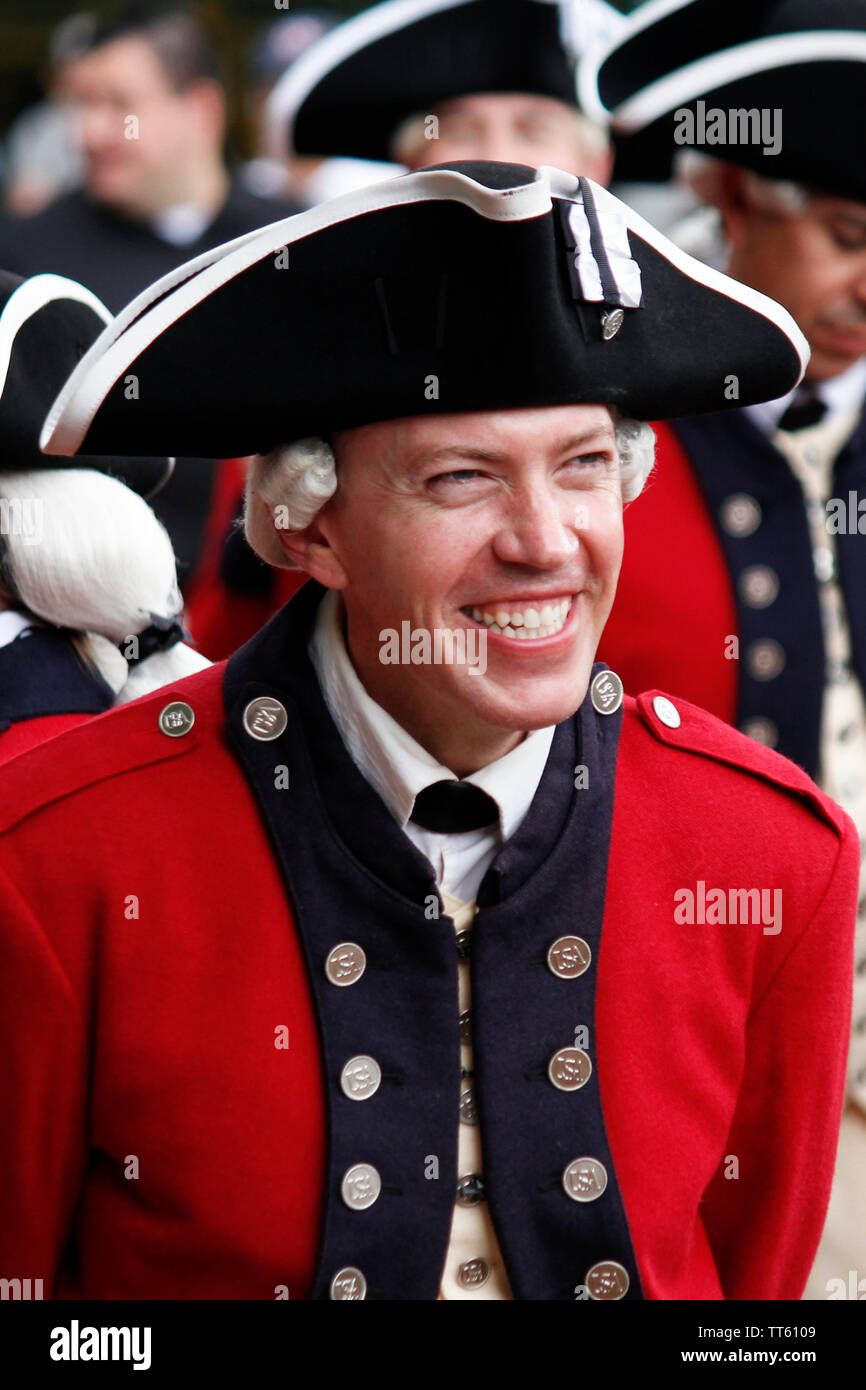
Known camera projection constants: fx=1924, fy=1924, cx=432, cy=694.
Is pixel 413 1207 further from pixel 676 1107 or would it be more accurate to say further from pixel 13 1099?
pixel 13 1099

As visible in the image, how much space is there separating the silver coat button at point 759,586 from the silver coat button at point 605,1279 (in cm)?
184

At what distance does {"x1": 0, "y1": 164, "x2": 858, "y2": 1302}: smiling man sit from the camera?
261 cm

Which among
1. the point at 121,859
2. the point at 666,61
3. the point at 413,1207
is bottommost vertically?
the point at 413,1207

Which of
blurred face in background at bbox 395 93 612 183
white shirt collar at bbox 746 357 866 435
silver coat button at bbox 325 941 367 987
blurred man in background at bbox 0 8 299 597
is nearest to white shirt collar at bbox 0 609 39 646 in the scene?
silver coat button at bbox 325 941 367 987

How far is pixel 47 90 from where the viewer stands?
53.4 feet

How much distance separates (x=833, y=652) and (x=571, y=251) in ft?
6.11

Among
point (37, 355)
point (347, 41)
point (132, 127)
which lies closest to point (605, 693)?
point (37, 355)

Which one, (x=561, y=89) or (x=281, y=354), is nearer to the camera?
(x=281, y=354)

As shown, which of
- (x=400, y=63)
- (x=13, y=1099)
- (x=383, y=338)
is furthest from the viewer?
(x=400, y=63)

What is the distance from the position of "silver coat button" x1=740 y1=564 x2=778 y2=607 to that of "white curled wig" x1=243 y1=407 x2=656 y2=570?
134 centimetres

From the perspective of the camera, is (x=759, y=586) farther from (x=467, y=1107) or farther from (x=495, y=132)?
(x=495, y=132)

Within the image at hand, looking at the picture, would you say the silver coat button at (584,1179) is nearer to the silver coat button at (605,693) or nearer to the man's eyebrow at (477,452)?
the silver coat button at (605,693)

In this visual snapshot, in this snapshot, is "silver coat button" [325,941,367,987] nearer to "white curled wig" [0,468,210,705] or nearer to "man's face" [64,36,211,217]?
"white curled wig" [0,468,210,705]
